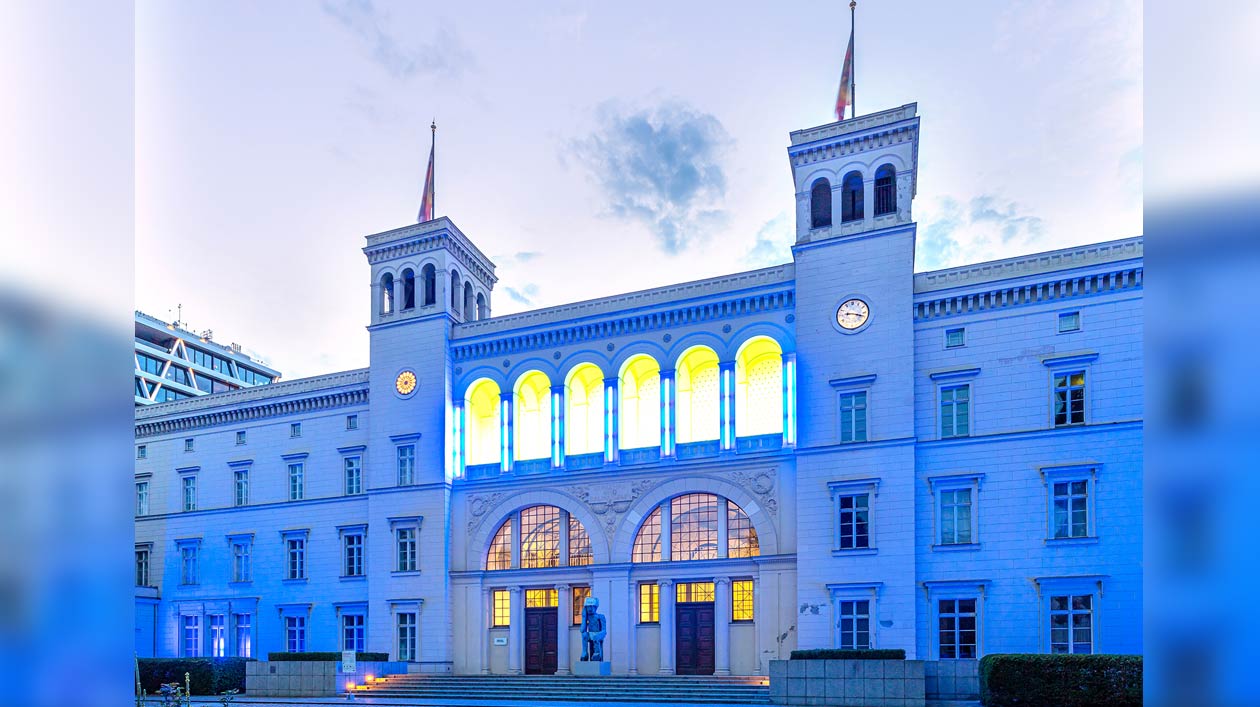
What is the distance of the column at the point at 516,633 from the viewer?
1534 inches

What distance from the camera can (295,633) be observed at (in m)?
44.2

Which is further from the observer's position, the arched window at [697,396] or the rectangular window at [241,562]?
the rectangular window at [241,562]

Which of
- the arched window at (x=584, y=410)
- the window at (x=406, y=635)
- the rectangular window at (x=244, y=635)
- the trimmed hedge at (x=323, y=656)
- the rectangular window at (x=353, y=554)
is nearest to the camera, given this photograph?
the trimmed hedge at (x=323, y=656)

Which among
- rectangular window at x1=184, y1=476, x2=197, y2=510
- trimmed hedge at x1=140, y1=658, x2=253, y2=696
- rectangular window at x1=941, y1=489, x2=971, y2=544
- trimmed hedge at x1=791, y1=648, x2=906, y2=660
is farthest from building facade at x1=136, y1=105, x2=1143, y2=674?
trimmed hedge at x1=140, y1=658, x2=253, y2=696

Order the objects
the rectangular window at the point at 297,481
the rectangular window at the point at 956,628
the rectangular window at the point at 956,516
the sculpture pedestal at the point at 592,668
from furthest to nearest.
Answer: the rectangular window at the point at 297,481 → the sculpture pedestal at the point at 592,668 → the rectangular window at the point at 956,516 → the rectangular window at the point at 956,628

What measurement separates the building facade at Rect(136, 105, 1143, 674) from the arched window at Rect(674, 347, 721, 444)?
128 millimetres

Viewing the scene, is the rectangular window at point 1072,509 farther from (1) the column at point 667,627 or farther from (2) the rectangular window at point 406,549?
(2) the rectangular window at point 406,549

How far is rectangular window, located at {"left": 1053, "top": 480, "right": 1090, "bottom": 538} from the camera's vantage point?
102 feet

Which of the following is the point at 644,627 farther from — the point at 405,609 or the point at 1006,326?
the point at 1006,326

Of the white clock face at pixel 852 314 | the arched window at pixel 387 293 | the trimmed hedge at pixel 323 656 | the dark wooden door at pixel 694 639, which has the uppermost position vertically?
the arched window at pixel 387 293

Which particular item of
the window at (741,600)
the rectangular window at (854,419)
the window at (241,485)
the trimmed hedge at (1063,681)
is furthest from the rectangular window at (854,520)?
the window at (241,485)

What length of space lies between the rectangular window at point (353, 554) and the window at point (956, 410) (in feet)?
85.0

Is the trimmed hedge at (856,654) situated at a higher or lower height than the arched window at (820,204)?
lower

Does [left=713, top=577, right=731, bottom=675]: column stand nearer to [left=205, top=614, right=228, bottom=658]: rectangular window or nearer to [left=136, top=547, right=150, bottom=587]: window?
[left=205, top=614, right=228, bottom=658]: rectangular window
